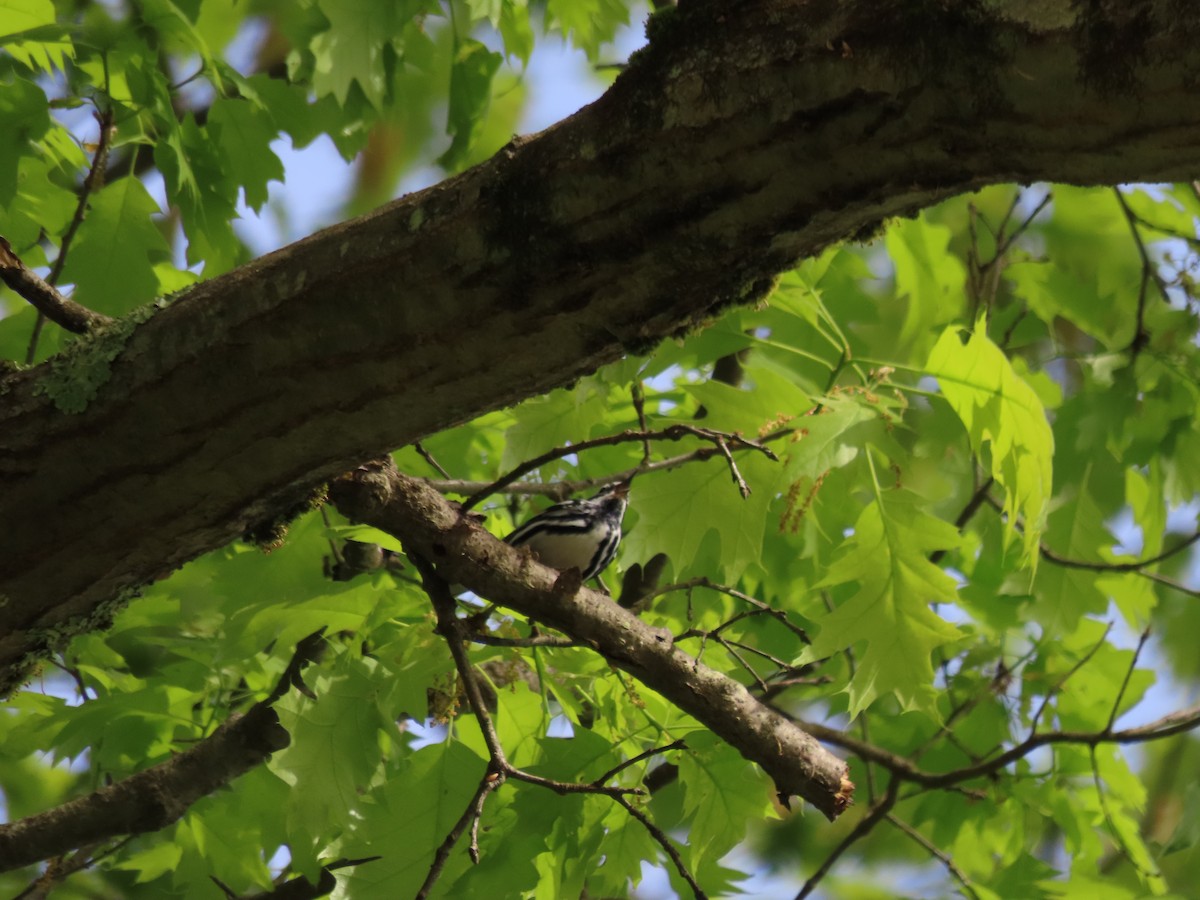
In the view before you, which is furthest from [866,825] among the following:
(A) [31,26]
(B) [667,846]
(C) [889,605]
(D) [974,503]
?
(A) [31,26]

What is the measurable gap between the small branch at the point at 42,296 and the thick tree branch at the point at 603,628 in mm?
435

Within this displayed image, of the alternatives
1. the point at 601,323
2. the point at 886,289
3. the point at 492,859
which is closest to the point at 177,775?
the point at 492,859

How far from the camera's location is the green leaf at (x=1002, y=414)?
5.74 feet

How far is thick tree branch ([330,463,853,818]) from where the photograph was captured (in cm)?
176

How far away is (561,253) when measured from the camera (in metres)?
1.22

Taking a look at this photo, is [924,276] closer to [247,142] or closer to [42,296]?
[247,142]

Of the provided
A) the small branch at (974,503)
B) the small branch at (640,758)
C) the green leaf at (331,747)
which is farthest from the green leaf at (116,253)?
the small branch at (974,503)

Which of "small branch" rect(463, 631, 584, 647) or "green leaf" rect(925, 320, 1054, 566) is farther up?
"green leaf" rect(925, 320, 1054, 566)

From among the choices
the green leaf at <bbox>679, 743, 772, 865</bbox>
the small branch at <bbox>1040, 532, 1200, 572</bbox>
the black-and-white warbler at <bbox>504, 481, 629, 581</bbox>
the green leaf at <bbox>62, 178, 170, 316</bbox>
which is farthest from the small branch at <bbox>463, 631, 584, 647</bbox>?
the small branch at <bbox>1040, 532, 1200, 572</bbox>

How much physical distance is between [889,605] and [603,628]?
501 mm

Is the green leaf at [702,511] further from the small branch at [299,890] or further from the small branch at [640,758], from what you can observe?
the small branch at [299,890]

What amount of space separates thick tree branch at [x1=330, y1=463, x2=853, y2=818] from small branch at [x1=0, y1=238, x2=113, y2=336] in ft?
1.43

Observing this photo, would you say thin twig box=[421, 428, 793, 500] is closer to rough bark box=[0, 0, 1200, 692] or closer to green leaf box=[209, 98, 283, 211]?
rough bark box=[0, 0, 1200, 692]

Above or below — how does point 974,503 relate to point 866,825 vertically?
above
